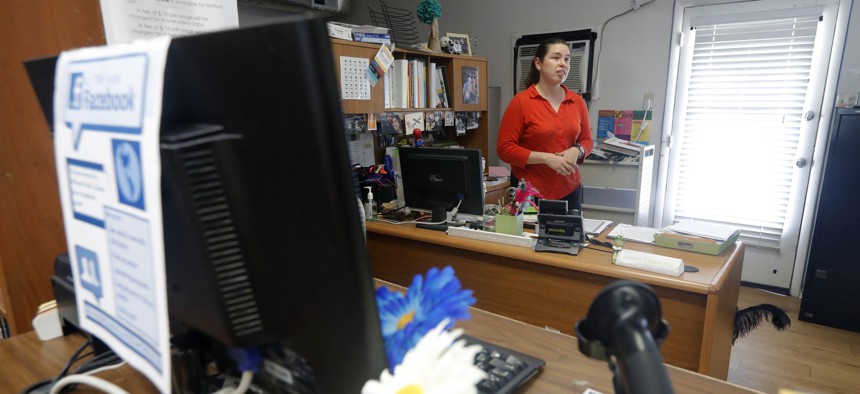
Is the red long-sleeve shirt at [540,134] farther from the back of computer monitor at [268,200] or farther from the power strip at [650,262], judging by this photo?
Answer: the back of computer monitor at [268,200]

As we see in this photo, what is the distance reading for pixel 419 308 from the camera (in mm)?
539

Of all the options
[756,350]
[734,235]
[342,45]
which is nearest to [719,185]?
[756,350]

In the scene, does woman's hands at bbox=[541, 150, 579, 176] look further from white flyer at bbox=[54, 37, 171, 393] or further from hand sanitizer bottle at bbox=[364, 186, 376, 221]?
white flyer at bbox=[54, 37, 171, 393]

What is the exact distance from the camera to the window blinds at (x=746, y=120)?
10.2 ft

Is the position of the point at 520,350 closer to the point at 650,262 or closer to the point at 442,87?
the point at 650,262

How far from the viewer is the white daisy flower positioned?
41cm

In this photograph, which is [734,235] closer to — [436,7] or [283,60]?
[283,60]

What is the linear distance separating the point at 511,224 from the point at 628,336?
1.63 m

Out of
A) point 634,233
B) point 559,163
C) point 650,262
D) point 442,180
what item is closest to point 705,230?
point 634,233

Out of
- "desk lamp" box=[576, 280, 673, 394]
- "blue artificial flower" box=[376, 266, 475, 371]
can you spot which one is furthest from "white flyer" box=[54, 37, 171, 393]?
"desk lamp" box=[576, 280, 673, 394]

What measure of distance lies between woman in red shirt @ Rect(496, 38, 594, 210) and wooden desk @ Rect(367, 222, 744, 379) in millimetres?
705

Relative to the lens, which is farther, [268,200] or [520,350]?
[520,350]

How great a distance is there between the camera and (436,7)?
3236 millimetres

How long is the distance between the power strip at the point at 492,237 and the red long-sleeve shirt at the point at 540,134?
2.24 ft
